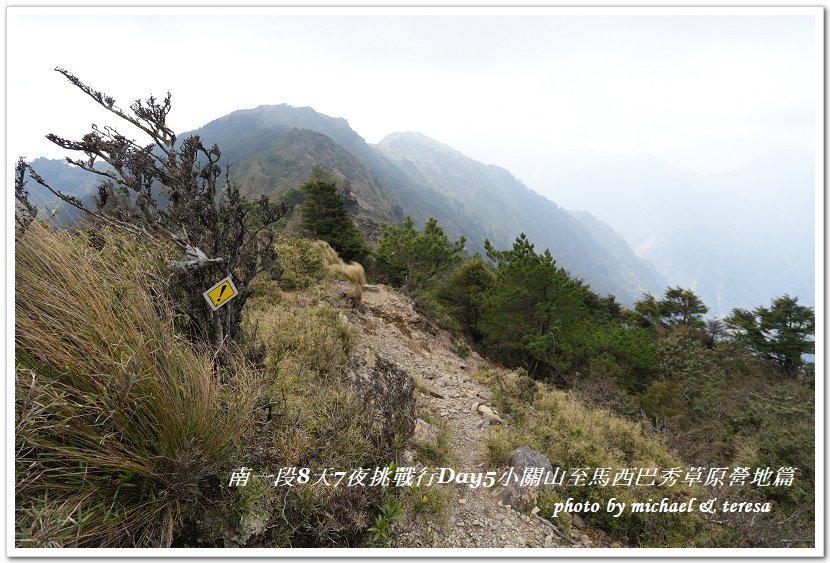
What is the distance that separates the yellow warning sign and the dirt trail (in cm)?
210

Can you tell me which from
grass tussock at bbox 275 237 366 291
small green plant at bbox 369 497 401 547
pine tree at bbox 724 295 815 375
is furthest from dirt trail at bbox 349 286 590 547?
pine tree at bbox 724 295 815 375

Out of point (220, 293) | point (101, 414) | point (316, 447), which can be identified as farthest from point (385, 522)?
point (220, 293)

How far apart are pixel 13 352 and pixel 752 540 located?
17.8 ft

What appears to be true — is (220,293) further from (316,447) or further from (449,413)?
(449,413)

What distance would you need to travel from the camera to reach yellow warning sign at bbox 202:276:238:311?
2385 mm

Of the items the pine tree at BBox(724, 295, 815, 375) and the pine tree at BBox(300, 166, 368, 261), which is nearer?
the pine tree at BBox(724, 295, 815, 375)

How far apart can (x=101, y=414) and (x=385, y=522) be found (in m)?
1.77

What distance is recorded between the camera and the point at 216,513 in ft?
6.11

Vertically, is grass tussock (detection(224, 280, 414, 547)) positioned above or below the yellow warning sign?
below

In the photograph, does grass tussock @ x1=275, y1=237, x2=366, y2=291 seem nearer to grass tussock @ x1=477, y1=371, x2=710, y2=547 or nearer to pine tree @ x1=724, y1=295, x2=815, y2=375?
grass tussock @ x1=477, y1=371, x2=710, y2=547

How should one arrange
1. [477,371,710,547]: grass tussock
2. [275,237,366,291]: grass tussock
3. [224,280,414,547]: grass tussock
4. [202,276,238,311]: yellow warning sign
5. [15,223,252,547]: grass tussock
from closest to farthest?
[15,223,252,547]: grass tussock < [224,280,414,547]: grass tussock < [202,276,238,311]: yellow warning sign < [477,371,710,547]: grass tussock < [275,237,366,291]: grass tussock

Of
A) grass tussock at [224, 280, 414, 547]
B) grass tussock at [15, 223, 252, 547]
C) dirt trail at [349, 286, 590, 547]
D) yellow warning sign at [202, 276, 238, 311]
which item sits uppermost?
yellow warning sign at [202, 276, 238, 311]

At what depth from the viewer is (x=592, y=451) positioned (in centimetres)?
486

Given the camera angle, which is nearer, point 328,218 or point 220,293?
point 220,293
